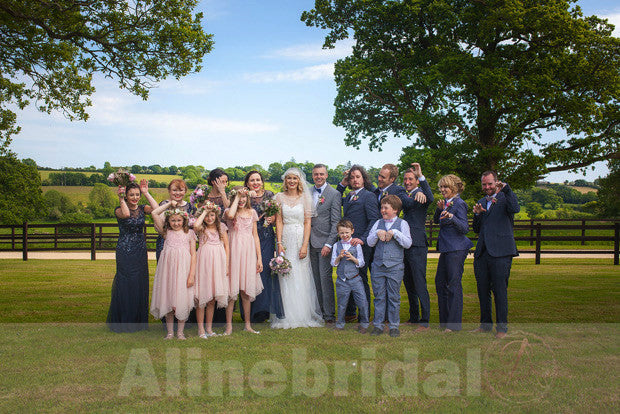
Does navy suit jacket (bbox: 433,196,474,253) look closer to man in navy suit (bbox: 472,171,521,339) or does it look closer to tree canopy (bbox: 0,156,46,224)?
man in navy suit (bbox: 472,171,521,339)

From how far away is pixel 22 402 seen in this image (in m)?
4.29

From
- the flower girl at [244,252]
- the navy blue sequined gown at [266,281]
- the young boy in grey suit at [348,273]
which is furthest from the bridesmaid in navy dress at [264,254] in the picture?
the young boy in grey suit at [348,273]

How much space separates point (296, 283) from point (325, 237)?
80cm

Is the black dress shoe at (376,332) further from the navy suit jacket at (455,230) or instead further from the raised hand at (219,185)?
the raised hand at (219,185)

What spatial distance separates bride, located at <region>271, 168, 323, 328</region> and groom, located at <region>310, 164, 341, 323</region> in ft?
0.48

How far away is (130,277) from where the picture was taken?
6.93 m

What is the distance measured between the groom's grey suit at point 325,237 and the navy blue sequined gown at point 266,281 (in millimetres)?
618

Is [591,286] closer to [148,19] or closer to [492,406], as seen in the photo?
[492,406]

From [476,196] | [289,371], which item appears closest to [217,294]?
[289,371]

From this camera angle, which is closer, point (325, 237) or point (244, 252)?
point (244, 252)

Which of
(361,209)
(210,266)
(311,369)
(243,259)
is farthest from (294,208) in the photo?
(311,369)

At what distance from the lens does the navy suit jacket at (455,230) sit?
21.9 ft

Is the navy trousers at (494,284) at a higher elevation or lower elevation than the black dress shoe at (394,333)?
higher

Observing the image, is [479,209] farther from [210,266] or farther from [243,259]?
[210,266]
